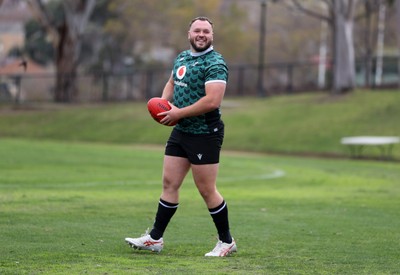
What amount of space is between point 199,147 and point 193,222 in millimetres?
3265

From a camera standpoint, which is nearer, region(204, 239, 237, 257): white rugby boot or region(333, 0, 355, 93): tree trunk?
region(204, 239, 237, 257): white rugby boot

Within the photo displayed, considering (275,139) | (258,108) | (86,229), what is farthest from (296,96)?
(86,229)

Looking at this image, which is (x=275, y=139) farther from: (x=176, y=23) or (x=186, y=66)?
(x=176, y=23)

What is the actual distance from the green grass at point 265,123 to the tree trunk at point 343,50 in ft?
2.54

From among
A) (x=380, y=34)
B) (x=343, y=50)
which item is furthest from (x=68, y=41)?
(x=380, y=34)

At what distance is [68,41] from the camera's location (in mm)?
54531

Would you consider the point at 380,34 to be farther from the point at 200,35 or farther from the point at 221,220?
the point at 200,35

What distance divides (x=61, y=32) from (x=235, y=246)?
152 feet

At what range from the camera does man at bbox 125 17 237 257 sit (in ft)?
30.1

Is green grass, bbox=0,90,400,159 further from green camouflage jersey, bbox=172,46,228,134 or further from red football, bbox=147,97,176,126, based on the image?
red football, bbox=147,97,176,126

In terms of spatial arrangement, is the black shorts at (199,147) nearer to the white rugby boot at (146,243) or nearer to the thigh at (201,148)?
the thigh at (201,148)

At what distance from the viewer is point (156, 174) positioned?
21.6 meters

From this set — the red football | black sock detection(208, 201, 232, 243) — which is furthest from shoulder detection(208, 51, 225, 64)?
black sock detection(208, 201, 232, 243)

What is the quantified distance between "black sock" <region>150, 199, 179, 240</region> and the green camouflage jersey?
776mm
